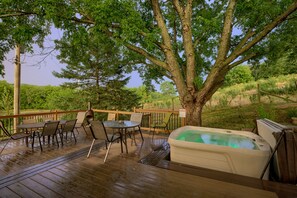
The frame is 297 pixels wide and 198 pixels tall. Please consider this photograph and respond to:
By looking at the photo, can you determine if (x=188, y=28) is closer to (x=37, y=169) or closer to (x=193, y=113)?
(x=193, y=113)

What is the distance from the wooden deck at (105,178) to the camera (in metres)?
2.31

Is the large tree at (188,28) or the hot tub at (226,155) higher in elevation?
the large tree at (188,28)

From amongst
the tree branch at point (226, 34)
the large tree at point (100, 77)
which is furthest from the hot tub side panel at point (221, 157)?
the large tree at point (100, 77)

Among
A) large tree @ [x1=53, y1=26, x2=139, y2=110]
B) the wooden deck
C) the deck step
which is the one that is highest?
large tree @ [x1=53, y1=26, x2=139, y2=110]

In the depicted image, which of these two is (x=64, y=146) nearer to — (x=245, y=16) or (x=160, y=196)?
(x=160, y=196)

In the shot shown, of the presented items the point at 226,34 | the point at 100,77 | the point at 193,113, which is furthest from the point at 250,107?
the point at 100,77

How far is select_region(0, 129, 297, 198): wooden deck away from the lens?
2.31m

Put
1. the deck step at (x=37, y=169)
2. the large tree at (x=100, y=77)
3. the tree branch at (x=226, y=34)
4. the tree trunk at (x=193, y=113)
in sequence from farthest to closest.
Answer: the large tree at (x=100, y=77) → the tree trunk at (x=193, y=113) → the tree branch at (x=226, y=34) → the deck step at (x=37, y=169)

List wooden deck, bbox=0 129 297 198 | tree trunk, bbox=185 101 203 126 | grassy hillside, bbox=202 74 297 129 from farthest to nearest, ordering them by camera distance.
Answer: grassy hillside, bbox=202 74 297 129
tree trunk, bbox=185 101 203 126
wooden deck, bbox=0 129 297 198

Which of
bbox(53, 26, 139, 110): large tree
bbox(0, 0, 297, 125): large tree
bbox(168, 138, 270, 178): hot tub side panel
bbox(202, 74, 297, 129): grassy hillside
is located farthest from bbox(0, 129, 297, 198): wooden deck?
bbox(53, 26, 139, 110): large tree

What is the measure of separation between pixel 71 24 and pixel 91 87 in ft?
21.2

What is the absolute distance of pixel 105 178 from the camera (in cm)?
276

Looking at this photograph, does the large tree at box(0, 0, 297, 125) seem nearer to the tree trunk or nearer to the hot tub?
the tree trunk

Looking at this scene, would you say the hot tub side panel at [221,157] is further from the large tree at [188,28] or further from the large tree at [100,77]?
the large tree at [100,77]
